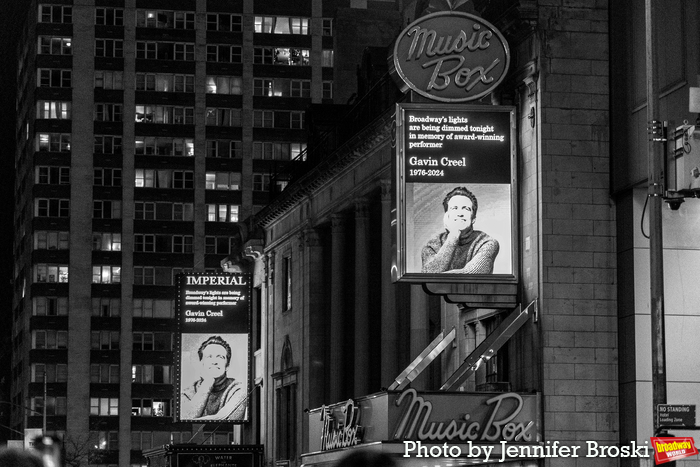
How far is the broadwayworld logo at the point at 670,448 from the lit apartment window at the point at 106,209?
118499mm

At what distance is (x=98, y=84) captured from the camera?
13700 centimetres

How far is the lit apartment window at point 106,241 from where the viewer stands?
135875 millimetres

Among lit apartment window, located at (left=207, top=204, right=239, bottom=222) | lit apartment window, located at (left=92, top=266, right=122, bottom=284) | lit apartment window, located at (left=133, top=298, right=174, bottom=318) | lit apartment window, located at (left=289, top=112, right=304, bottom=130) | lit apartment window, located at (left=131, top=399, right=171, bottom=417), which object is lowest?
lit apartment window, located at (left=131, top=399, right=171, bottom=417)

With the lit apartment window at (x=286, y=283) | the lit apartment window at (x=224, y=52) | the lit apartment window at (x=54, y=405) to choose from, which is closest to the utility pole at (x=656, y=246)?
the lit apartment window at (x=286, y=283)

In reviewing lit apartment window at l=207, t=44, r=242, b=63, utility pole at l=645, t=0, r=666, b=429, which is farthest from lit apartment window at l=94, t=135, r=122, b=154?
utility pole at l=645, t=0, r=666, b=429

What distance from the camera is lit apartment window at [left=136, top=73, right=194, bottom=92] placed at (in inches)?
Answer: 5413


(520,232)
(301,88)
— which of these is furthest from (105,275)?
(520,232)

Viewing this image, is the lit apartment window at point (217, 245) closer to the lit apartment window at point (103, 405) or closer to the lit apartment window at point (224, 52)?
the lit apartment window at point (103, 405)

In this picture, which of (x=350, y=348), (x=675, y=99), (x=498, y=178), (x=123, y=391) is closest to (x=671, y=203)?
(x=675, y=99)

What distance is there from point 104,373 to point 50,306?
830 cm

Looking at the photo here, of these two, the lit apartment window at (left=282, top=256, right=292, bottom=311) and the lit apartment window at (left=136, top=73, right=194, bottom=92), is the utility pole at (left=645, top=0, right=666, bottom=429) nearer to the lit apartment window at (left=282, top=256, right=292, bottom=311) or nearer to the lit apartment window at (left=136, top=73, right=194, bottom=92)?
the lit apartment window at (left=282, top=256, right=292, bottom=311)

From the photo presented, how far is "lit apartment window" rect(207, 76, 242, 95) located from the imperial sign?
106839 mm

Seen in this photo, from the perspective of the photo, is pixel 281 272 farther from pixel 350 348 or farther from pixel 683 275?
pixel 683 275

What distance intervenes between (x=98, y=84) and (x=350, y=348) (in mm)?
88428
